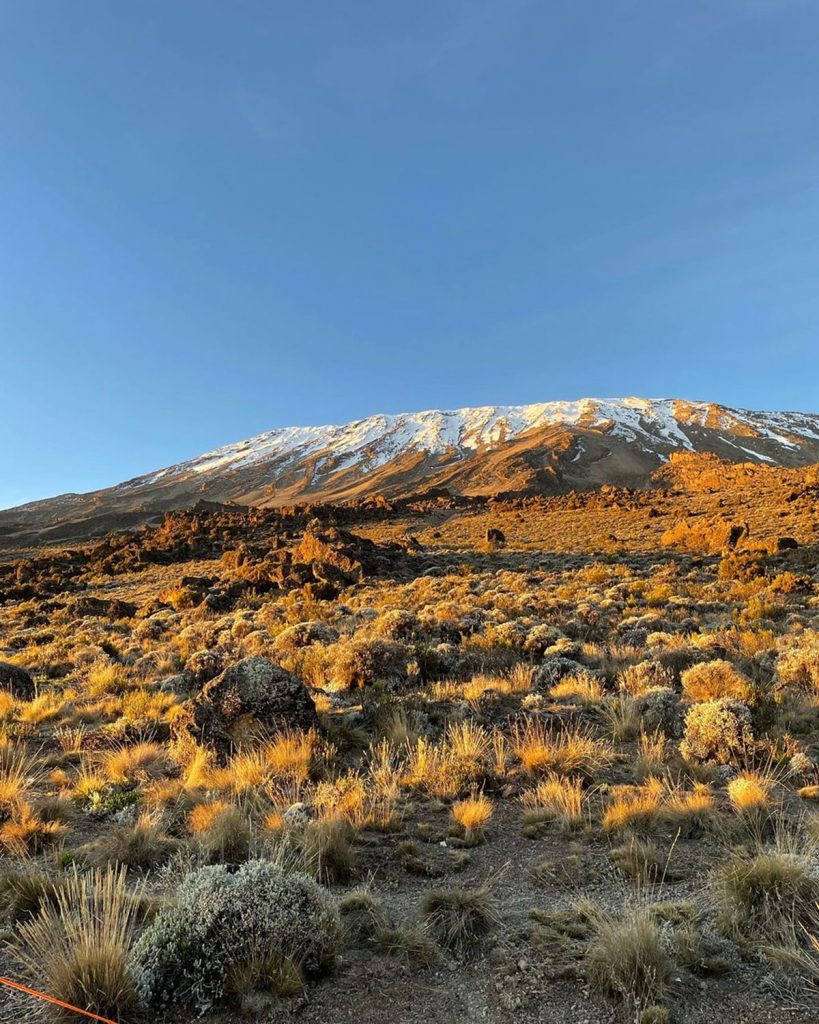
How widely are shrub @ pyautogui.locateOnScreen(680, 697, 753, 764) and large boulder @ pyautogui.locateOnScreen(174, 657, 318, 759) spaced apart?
4085 millimetres

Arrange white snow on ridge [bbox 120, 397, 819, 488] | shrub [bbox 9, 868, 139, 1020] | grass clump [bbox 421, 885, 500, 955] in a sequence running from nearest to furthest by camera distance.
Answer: shrub [bbox 9, 868, 139, 1020], grass clump [bbox 421, 885, 500, 955], white snow on ridge [bbox 120, 397, 819, 488]

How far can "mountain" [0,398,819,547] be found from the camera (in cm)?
8850

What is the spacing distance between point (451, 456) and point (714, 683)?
11143 cm

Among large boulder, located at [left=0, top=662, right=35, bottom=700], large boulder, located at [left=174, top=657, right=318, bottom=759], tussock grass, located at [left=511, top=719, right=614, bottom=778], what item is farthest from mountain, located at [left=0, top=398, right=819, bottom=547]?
tussock grass, located at [left=511, top=719, right=614, bottom=778]

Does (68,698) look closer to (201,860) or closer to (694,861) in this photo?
(201,860)

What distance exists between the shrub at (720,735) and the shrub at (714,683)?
3.26ft

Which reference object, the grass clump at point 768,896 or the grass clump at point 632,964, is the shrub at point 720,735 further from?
the grass clump at point 632,964

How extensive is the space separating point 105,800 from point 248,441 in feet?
570

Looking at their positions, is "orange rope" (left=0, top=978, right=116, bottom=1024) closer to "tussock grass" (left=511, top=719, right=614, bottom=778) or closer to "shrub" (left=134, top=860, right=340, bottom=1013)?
"shrub" (left=134, top=860, right=340, bottom=1013)

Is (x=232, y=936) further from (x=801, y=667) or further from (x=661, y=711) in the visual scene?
(x=801, y=667)

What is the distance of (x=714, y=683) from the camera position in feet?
23.6

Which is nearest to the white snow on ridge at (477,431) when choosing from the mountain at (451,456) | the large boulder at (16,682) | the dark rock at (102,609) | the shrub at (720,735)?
the mountain at (451,456)

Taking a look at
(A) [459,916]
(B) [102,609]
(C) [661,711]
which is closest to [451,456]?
(B) [102,609]

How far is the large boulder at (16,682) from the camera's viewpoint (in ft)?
31.5
